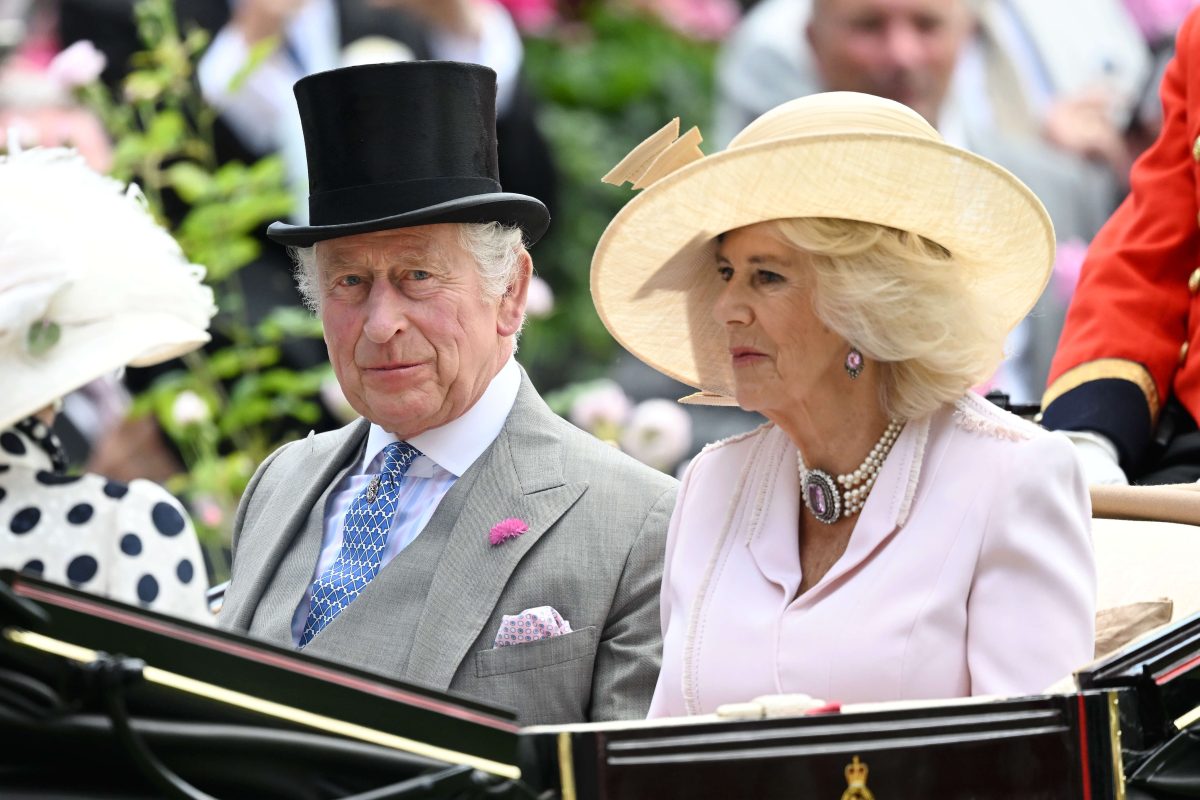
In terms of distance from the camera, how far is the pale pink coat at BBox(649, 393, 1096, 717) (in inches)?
99.6

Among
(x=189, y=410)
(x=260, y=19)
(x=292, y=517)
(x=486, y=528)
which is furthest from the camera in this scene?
(x=260, y=19)

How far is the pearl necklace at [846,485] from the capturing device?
9.06 ft

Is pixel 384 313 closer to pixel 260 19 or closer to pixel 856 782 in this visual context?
pixel 856 782

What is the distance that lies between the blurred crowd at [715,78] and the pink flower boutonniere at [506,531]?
1.96 metres

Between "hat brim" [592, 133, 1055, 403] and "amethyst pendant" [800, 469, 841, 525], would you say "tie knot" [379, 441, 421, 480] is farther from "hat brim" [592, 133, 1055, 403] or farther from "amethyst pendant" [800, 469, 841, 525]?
"amethyst pendant" [800, 469, 841, 525]

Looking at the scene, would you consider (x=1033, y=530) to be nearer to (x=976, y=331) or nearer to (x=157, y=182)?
(x=976, y=331)

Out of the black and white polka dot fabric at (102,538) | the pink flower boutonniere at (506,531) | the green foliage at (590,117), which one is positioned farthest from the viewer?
the green foliage at (590,117)

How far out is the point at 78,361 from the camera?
228cm

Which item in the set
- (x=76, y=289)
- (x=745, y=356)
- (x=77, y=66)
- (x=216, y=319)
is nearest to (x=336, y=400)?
(x=216, y=319)

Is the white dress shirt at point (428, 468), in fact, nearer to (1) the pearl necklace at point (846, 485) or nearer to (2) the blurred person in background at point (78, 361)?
(1) the pearl necklace at point (846, 485)

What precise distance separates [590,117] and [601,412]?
2322 millimetres

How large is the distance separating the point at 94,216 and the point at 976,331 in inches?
52.3

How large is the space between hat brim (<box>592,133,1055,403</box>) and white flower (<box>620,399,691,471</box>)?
6.59 ft

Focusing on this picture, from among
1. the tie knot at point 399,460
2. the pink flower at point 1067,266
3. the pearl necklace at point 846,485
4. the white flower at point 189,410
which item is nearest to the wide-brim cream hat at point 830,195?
the pearl necklace at point 846,485
